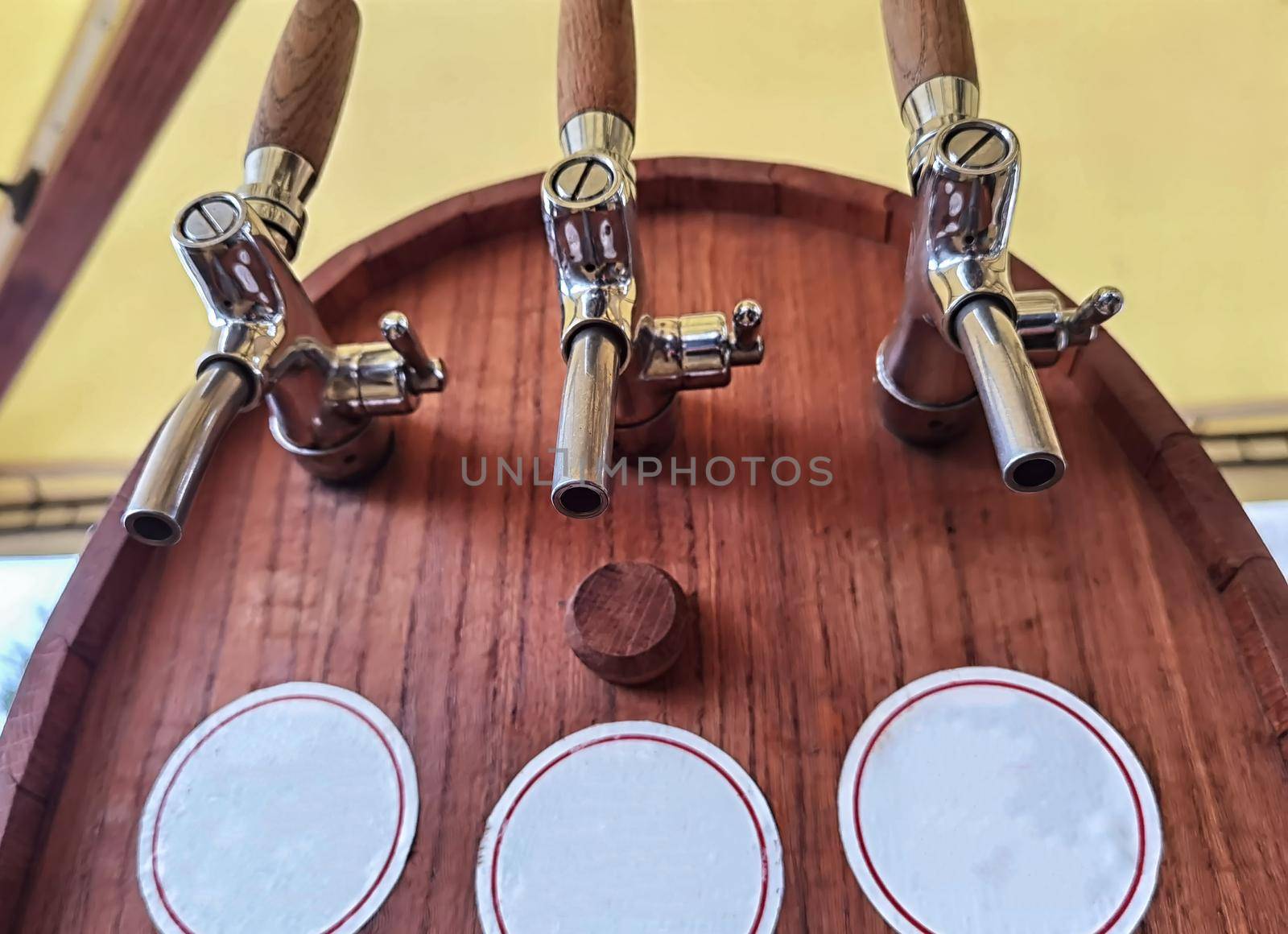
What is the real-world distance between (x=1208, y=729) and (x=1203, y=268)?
61cm

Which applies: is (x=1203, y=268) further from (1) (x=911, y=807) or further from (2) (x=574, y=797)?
(2) (x=574, y=797)


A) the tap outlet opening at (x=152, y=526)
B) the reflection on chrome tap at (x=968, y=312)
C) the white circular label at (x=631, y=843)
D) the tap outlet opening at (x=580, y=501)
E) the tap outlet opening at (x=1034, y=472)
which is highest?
the reflection on chrome tap at (x=968, y=312)

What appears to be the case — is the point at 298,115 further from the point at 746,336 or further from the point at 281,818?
the point at 281,818

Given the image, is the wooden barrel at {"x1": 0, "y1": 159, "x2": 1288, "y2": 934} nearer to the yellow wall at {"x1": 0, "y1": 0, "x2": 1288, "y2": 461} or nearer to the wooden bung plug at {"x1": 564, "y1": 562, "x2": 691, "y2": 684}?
the wooden bung plug at {"x1": 564, "y1": 562, "x2": 691, "y2": 684}

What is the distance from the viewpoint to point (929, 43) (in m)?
0.59

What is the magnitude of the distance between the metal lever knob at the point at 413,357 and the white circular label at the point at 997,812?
34 centimetres

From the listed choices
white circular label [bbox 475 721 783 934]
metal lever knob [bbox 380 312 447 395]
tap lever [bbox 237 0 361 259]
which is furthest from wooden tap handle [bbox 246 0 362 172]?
white circular label [bbox 475 721 783 934]

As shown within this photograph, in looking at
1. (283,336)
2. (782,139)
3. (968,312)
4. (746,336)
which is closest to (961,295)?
(968,312)

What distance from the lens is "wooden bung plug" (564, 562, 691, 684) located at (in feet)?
1.86

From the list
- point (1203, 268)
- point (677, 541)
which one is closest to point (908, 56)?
point (677, 541)

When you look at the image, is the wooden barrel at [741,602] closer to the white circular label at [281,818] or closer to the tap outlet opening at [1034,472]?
the white circular label at [281,818]

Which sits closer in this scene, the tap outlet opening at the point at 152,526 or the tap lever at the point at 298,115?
the tap outlet opening at the point at 152,526

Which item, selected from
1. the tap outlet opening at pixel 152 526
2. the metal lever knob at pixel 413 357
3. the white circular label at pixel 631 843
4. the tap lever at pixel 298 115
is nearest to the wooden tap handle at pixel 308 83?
the tap lever at pixel 298 115

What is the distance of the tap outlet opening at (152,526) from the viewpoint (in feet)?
1.58
